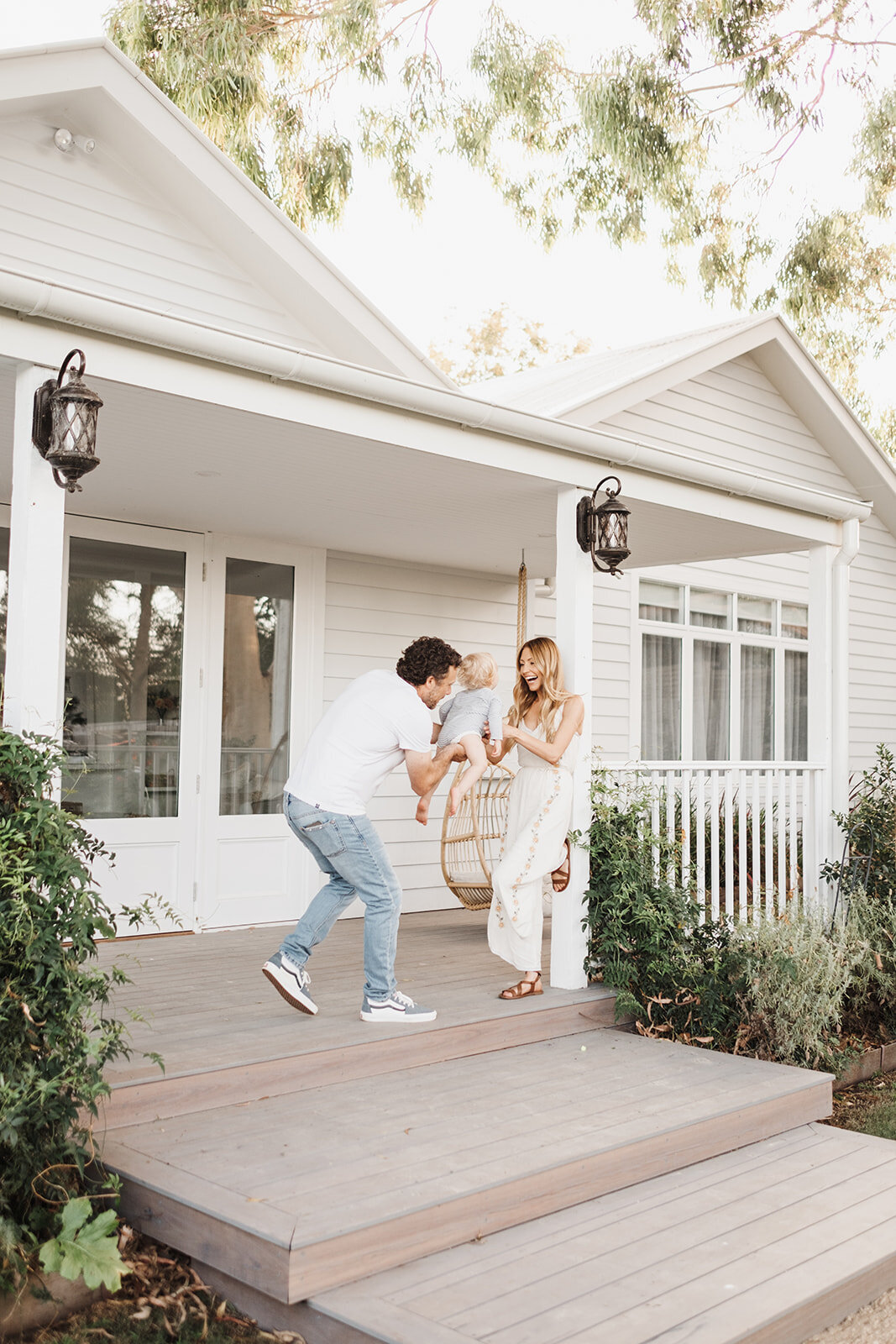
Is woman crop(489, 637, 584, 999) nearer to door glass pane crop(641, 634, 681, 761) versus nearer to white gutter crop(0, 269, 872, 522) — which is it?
white gutter crop(0, 269, 872, 522)

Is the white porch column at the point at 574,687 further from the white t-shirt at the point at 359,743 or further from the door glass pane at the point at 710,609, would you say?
the door glass pane at the point at 710,609

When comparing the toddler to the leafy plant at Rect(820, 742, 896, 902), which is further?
the leafy plant at Rect(820, 742, 896, 902)

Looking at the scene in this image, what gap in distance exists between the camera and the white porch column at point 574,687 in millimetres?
5270

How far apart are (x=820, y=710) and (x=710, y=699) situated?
329 centimetres

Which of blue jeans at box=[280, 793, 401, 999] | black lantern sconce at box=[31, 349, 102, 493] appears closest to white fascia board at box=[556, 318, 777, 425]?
blue jeans at box=[280, 793, 401, 999]

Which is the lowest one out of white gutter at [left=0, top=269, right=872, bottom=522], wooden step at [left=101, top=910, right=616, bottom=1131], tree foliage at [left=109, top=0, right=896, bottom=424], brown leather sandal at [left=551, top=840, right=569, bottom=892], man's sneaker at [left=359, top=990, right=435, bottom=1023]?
wooden step at [left=101, top=910, right=616, bottom=1131]

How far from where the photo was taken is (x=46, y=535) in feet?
12.2

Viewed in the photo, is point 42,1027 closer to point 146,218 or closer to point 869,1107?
point 869,1107

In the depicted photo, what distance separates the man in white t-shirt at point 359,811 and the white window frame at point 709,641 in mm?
→ 4919

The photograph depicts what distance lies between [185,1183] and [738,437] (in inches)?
316

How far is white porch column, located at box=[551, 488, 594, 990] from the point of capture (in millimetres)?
5270

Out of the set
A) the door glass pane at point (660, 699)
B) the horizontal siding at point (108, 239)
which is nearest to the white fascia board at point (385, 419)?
the horizontal siding at point (108, 239)


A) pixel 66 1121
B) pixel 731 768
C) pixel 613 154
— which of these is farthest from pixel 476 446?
pixel 613 154

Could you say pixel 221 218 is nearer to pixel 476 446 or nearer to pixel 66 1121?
pixel 476 446
